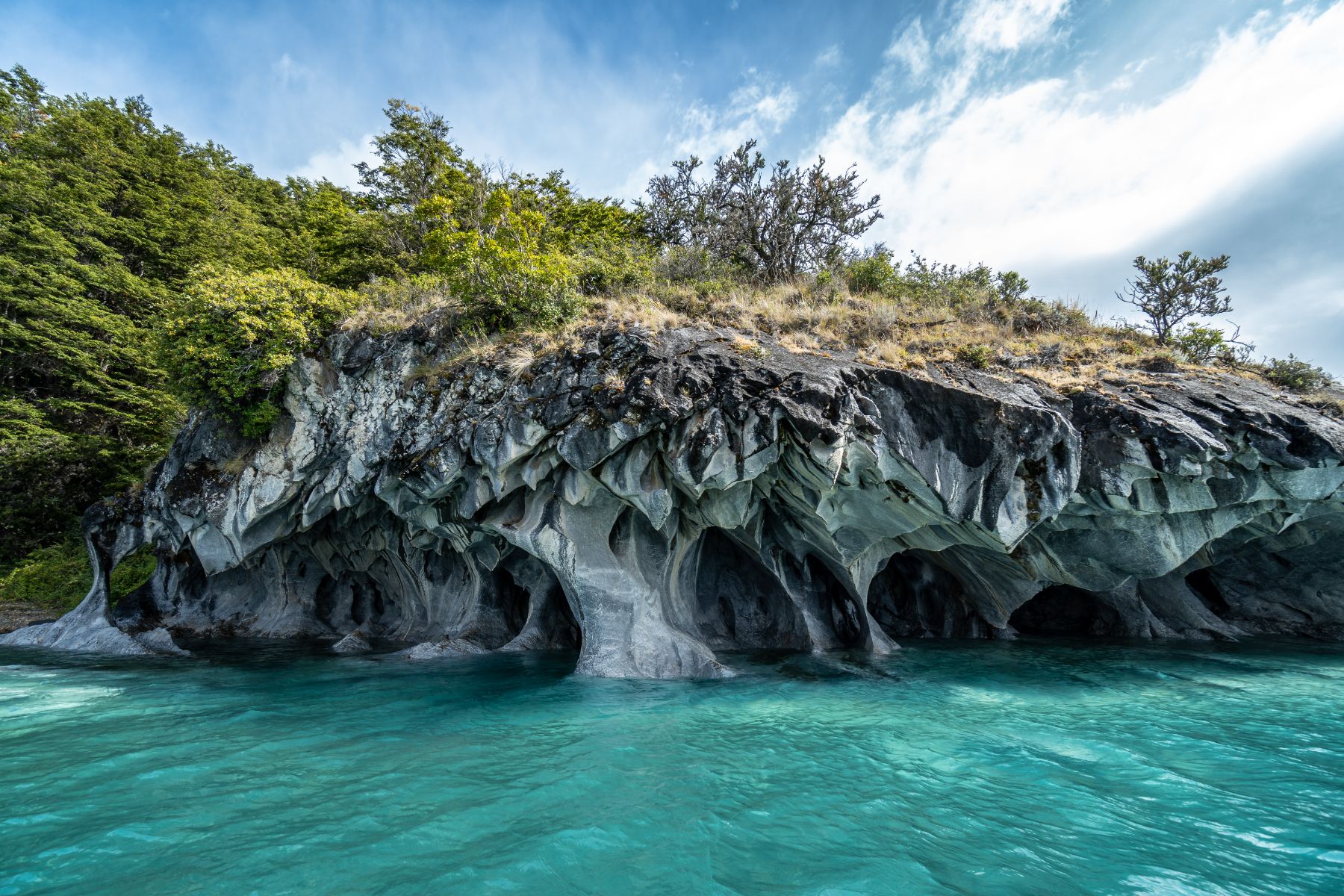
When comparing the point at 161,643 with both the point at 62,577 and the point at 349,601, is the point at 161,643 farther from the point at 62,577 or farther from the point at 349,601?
the point at 62,577

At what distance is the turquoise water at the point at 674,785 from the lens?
4629 millimetres

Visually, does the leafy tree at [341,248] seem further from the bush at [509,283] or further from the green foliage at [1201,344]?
the green foliage at [1201,344]

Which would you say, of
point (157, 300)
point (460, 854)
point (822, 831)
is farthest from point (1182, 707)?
point (157, 300)

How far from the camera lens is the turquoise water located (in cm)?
463

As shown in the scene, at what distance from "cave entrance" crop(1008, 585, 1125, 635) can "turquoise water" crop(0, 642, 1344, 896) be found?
5400 mm

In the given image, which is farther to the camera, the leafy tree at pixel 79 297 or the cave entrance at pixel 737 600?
the leafy tree at pixel 79 297

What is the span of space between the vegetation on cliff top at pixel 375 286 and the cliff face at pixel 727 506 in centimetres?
142

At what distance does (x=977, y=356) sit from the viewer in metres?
12.8

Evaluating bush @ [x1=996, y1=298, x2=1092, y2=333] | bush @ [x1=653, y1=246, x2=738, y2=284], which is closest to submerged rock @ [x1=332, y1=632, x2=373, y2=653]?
bush @ [x1=653, y1=246, x2=738, y2=284]

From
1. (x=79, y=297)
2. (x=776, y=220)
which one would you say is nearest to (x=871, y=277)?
(x=776, y=220)

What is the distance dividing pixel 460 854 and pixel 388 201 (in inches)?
1049

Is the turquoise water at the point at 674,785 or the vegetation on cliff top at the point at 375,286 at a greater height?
the vegetation on cliff top at the point at 375,286

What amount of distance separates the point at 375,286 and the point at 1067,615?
24.1 m

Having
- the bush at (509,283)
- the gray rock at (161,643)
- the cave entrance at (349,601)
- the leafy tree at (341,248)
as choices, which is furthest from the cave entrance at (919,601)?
the leafy tree at (341,248)
